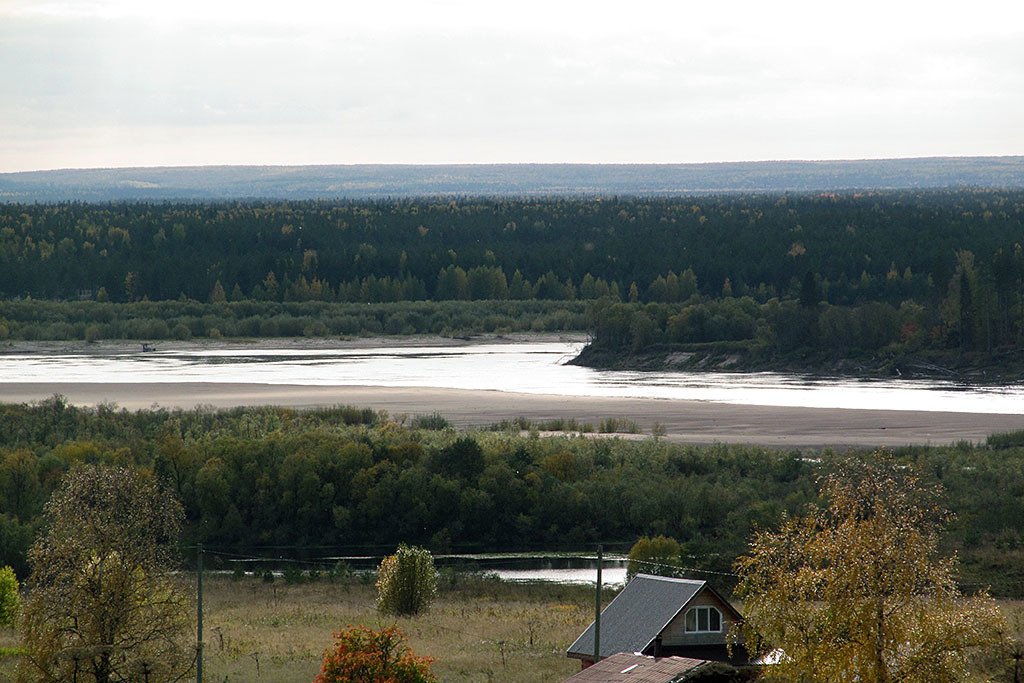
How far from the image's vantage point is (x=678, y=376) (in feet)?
298

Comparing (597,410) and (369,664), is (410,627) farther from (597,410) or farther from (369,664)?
(597,410)

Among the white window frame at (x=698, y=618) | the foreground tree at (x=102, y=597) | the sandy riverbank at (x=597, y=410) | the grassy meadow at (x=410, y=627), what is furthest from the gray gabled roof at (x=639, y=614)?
the sandy riverbank at (x=597, y=410)

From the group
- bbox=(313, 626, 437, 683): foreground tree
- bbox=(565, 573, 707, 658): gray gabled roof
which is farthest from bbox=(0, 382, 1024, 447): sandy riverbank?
bbox=(313, 626, 437, 683): foreground tree

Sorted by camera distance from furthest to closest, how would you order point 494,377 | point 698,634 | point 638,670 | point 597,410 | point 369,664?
point 494,377, point 597,410, point 698,634, point 369,664, point 638,670

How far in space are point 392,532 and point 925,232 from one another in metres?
107

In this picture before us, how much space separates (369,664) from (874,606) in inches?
326

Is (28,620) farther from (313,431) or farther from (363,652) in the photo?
(313,431)

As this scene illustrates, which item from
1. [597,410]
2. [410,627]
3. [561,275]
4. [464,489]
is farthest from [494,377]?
[561,275]

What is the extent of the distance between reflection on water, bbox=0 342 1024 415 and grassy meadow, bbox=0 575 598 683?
3445 cm

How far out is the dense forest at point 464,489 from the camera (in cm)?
4828

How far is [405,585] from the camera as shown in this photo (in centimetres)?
3809

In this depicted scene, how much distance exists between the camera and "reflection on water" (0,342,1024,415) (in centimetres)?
7600

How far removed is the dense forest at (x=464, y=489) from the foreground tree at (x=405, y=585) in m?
10.3

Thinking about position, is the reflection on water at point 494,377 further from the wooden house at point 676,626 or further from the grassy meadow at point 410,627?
the wooden house at point 676,626
